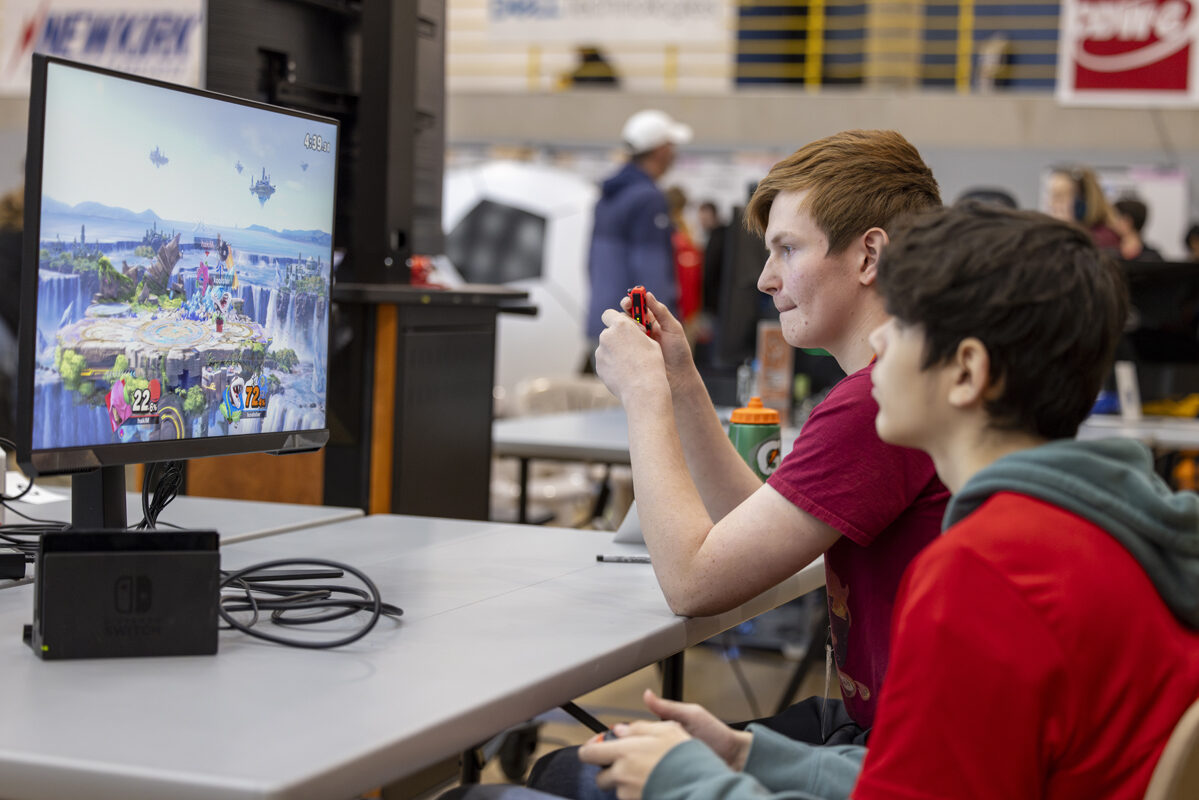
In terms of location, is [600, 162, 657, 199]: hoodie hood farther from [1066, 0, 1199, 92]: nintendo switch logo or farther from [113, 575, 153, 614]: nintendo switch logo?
[113, 575, 153, 614]: nintendo switch logo

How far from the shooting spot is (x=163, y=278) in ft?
4.07

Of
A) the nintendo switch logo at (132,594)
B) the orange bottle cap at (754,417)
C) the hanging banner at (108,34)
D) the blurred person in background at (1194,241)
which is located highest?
the hanging banner at (108,34)

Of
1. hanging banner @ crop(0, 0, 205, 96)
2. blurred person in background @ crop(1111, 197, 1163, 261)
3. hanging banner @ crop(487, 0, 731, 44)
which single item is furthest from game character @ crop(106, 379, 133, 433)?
hanging banner @ crop(487, 0, 731, 44)

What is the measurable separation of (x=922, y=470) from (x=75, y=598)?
0.76m

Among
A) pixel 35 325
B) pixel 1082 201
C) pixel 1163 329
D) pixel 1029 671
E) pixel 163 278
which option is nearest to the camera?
pixel 1029 671

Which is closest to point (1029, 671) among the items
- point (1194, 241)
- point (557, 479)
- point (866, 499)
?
point (866, 499)

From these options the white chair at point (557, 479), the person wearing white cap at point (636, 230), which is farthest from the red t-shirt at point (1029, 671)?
the person wearing white cap at point (636, 230)

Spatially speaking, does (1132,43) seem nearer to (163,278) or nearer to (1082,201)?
(1082,201)

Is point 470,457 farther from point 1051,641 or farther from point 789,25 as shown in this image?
point 789,25

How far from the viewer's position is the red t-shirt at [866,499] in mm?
1256

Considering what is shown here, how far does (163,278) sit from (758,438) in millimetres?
867

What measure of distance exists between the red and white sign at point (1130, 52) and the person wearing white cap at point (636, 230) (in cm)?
216

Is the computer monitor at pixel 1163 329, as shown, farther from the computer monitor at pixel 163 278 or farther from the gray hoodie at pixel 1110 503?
the gray hoodie at pixel 1110 503

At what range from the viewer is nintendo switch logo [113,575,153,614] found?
111 cm
